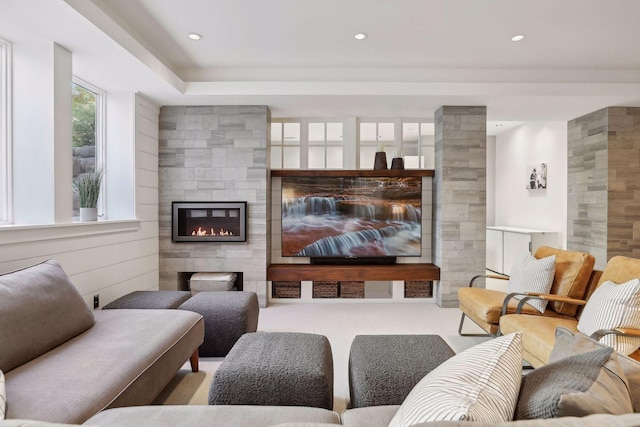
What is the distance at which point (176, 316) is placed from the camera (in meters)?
2.30

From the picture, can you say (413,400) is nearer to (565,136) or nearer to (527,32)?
(527,32)

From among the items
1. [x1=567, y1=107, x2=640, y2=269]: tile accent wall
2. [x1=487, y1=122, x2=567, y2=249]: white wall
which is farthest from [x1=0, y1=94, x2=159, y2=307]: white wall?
[x1=487, y1=122, x2=567, y2=249]: white wall

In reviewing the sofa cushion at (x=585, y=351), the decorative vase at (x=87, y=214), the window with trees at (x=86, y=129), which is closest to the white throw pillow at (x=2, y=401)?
the sofa cushion at (x=585, y=351)

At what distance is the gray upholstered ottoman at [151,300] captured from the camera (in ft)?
8.89

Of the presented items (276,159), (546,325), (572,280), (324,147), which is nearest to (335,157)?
(324,147)

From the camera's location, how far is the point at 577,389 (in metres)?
0.79

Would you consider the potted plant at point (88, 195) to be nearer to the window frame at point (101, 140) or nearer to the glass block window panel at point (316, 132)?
the window frame at point (101, 140)

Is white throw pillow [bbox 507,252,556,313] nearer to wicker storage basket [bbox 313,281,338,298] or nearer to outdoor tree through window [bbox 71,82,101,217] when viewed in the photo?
wicker storage basket [bbox 313,281,338,298]

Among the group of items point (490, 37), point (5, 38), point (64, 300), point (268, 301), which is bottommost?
point (268, 301)

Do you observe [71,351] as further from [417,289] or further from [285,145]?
[417,289]

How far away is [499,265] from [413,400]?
5.94m

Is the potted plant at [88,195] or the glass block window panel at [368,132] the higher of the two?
the glass block window panel at [368,132]

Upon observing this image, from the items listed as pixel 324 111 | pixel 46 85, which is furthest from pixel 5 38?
pixel 324 111

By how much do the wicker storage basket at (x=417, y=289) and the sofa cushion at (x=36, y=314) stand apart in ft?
11.3
